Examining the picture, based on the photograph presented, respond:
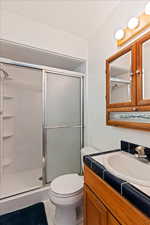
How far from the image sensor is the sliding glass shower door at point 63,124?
183 cm

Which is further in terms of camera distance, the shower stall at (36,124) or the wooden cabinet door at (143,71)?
the shower stall at (36,124)

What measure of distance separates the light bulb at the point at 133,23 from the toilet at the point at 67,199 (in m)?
1.62

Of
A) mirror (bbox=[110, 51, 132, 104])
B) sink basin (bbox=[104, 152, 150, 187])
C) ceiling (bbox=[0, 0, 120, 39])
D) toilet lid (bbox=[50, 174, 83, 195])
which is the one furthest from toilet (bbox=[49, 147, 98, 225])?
ceiling (bbox=[0, 0, 120, 39])

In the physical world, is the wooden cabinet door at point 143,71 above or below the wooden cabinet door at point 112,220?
above

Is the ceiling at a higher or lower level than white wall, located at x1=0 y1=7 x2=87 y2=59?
higher

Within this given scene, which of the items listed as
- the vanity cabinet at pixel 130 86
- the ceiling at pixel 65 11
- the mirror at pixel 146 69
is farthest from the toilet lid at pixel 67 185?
the ceiling at pixel 65 11

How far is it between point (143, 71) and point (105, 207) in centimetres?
107

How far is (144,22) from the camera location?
3.60 feet

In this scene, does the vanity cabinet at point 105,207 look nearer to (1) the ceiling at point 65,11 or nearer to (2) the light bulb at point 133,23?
(2) the light bulb at point 133,23

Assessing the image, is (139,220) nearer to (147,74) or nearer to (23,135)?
(147,74)

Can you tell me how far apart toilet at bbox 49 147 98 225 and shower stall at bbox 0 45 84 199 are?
0.56 metres

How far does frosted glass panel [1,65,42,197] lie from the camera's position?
7.32 ft

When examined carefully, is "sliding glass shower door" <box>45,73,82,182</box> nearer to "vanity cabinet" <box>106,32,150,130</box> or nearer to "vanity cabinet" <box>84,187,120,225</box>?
"vanity cabinet" <box>106,32,150,130</box>

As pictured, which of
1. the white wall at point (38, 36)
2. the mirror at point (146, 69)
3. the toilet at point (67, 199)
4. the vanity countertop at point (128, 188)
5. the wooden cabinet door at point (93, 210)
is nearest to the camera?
the vanity countertop at point (128, 188)
